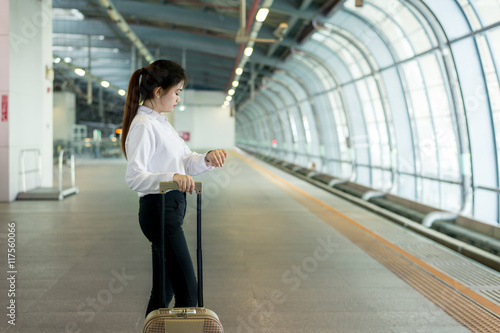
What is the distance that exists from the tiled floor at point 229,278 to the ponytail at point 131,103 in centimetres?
158

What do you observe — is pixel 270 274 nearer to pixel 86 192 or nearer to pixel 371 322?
pixel 371 322

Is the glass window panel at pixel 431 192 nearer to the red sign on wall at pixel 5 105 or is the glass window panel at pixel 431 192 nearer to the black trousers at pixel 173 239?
the red sign on wall at pixel 5 105

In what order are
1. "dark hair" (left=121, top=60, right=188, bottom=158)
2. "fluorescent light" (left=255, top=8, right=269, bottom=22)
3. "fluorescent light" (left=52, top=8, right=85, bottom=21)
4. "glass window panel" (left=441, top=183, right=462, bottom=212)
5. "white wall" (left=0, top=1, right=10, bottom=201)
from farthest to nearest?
"glass window panel" (left=441, top=183, right=462, bottom=212), "fluorescent light" (left=52, top=8, right=85, bottom=21), "fluorescent light" (left=255, top=8, right=269, bottom=22), "white wall" (left=0, top=1, right=10, bottom=201), "dark hair" (left=121, top=60, right=188, bottom=158)

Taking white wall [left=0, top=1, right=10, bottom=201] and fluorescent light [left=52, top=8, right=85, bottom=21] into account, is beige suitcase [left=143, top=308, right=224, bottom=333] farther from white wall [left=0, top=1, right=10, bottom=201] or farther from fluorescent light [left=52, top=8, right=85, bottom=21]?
fluorescent light [left=52, top=8, right=85, bottom=21]

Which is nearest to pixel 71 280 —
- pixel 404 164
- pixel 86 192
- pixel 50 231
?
pixel 50 231

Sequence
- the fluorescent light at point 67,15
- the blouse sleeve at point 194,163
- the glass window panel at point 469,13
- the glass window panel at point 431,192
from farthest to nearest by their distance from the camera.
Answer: the glass window panel at point 431,192 < the fluorescent light at point 67,15 < the glass window panel at point 469,13 < the blouse sleeve at point 194,163

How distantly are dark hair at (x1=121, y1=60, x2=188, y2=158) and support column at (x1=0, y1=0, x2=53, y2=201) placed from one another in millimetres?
7944

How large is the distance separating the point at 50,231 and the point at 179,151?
5139 millimetres

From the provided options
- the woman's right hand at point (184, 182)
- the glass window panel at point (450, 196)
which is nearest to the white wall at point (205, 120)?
the glass window panel at point (450, 196)

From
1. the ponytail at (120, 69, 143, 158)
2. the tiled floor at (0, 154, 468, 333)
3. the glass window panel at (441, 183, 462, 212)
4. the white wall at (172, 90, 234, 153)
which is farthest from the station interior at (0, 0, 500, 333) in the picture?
the white wall at (172, 90, 234, 153)

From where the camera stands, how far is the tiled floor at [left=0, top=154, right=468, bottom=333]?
3.71 m

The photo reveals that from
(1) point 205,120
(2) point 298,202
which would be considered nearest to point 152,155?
(2) point 298,202

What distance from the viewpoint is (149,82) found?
102 inches

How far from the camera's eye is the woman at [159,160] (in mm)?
2418
